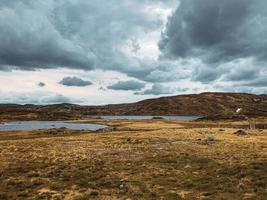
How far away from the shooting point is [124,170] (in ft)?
113

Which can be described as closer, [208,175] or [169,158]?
[208,175]

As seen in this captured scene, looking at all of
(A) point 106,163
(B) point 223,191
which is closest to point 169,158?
(A) point 106,163

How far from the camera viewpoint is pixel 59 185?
27.7m

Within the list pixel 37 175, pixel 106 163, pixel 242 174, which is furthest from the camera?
pixel 106 163

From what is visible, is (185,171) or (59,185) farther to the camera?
(185,171)

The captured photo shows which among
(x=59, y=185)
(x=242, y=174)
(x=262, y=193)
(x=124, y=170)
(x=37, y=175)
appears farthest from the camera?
(x=124, y=170)

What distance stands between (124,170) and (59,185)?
8703mm

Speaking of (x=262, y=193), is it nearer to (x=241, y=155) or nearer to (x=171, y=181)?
(x=171, y=181)

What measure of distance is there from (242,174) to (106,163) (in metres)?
16.3

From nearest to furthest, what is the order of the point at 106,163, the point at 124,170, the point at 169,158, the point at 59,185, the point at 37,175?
the point at 59,185 → the point at 37,175 → the point at 124,170 → the point at 106,163 → the point at 169,158

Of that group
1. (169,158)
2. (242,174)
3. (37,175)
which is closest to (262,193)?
(242,174)

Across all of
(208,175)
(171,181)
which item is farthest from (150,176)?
(208,175)

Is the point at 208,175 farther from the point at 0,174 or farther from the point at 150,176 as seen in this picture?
the point at 0,174

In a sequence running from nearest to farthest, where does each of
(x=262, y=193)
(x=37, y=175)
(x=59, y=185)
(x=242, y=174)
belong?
(x=262, y=193) < (x=59, y=185) < (x=242, y=174) < (x=37, y=175)
